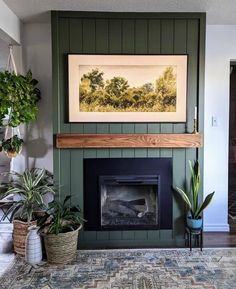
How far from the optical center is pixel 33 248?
2.80 metres

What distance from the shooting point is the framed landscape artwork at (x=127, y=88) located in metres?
3.10

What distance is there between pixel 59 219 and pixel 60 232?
0.38 feet

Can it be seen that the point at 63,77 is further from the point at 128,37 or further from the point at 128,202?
the point at 128,202

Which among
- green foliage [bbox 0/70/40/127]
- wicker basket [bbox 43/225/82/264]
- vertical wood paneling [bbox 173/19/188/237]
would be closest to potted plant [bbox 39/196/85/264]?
wicker basket [bbox 43/225/82/264]

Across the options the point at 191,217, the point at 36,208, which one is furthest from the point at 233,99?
the point at 36,208

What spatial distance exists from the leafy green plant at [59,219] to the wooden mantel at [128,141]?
1.78 ft

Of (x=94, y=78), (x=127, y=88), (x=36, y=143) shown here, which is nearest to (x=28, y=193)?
(x=36, y=143)

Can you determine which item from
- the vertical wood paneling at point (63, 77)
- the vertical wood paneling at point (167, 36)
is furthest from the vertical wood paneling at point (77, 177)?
the vertical wood paneling at point (167, 36)

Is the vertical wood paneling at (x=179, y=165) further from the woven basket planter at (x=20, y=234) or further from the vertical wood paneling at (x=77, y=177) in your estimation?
the woven basket planter at (x=20, y=234)

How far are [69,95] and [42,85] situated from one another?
51 centimetres

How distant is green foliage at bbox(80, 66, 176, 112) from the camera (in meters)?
3.12

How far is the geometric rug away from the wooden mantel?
1.02m

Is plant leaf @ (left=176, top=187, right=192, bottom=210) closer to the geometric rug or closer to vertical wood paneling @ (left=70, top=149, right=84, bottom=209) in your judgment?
the geometric rug

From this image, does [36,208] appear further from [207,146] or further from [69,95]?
[207,146]
